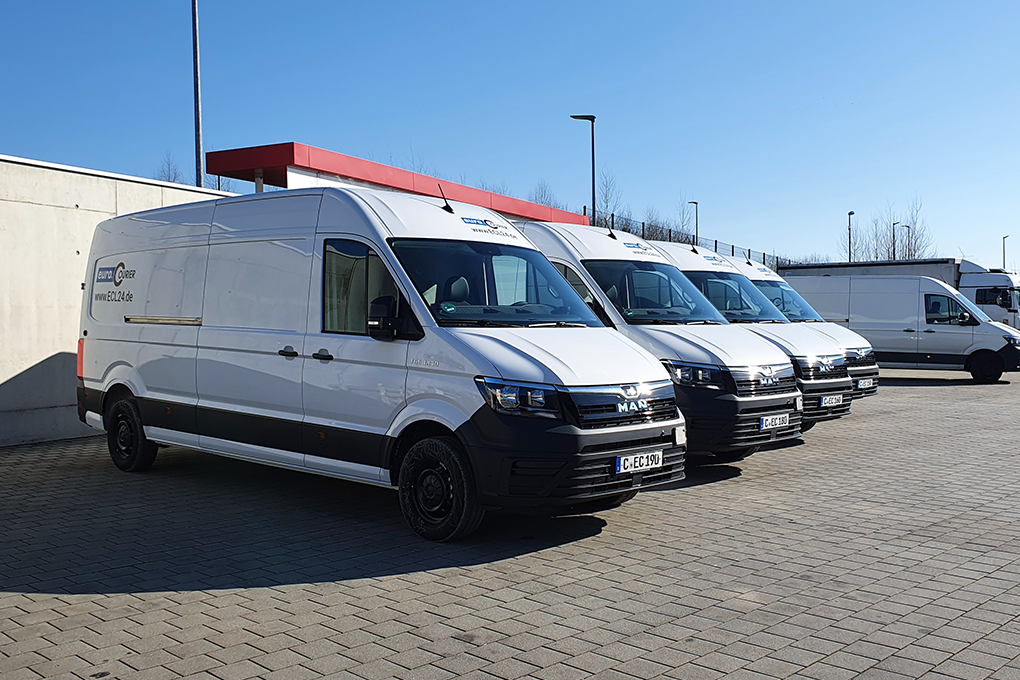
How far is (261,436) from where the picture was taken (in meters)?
7.77

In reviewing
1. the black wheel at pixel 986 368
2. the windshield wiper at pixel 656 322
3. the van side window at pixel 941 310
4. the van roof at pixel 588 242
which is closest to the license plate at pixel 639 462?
the windshield wiper at pixel 656 322

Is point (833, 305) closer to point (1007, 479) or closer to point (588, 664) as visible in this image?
point (1007, 479)

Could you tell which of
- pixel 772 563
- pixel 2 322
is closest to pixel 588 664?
pixel 772 563

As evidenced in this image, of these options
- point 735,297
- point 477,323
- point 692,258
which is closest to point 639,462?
point 477,323

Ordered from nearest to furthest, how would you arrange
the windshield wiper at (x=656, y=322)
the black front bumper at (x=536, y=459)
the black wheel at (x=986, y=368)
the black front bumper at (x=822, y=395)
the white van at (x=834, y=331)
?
the black front bumper at (x=536, y=459) < the windshield wiper at (x=656, y=322) < the black front bumper at (x=822, y=395) < the white van at (x=834, y=331) < the black wheel at (x=986, y=368)

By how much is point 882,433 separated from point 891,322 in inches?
406

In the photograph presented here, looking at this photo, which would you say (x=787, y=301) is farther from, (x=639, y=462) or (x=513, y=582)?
(x=513, y=582)

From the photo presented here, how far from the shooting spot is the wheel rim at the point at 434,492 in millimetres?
6438

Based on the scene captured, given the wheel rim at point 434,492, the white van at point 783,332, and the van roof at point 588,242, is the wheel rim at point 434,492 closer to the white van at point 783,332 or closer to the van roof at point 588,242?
the van roof at point 588,242

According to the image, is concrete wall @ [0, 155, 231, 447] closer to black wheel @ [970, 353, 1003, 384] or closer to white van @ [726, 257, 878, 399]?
white van @ [726, 257, 878, 399]

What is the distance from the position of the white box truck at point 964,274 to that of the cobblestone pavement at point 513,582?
60.4 ft

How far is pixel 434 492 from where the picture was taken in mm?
6512

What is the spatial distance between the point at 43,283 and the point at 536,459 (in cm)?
814

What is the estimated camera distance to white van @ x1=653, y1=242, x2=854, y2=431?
422 inches
